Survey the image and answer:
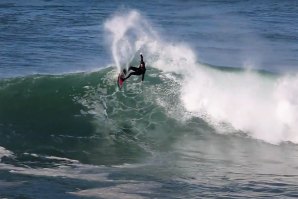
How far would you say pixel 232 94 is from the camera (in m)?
24.7

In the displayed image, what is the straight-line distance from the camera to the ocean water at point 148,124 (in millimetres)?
16344

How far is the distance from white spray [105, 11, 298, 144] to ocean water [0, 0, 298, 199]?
0.04 m

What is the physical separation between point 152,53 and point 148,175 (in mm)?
9804

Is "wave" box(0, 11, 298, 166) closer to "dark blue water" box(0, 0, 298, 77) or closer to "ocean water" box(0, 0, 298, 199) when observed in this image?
"ocean water" box(0, 0, 298, 199)

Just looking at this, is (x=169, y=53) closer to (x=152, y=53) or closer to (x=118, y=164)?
(x=152, y=53)

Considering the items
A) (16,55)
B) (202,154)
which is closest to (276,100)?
(202,154)

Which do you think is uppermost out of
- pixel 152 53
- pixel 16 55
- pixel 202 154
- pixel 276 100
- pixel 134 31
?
pixel 134 31

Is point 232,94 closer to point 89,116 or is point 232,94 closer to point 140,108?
point 140,108

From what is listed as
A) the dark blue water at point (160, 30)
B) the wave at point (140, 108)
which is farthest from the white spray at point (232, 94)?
the dark blue water at point (160, 30)

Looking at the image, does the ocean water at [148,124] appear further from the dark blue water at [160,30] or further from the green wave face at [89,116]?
the dark blue water at [160,30]

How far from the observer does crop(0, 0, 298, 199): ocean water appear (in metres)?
16.3

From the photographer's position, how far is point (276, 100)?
81.1 feet

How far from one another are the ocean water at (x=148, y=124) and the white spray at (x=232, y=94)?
0.13 feet

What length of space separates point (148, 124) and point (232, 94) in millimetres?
3908
